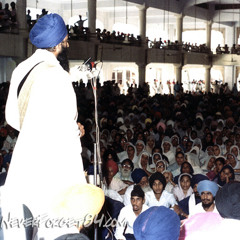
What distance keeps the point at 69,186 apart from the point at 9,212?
309 millimetres

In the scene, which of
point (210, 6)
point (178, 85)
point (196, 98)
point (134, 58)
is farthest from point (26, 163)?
point (210, 6)

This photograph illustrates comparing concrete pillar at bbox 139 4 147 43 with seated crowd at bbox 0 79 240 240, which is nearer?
seated crowd at bbox 0 79 240 240

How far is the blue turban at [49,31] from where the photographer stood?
2.64 m

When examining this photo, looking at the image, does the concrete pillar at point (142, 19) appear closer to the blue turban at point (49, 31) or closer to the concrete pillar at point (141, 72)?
the concrete pillar at point (141, 72)

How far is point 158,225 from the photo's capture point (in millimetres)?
2631

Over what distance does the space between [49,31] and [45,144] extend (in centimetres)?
56

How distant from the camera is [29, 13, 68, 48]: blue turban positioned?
2.64 m

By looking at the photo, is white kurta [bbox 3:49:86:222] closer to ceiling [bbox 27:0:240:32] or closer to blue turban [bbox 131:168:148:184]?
blue turban [bbox 131:168:148:184]

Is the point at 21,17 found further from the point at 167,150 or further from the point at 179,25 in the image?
the point at 179,25

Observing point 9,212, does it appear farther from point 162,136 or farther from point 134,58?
point 134,58

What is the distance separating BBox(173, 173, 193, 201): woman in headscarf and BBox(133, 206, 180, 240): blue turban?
4.23 meters

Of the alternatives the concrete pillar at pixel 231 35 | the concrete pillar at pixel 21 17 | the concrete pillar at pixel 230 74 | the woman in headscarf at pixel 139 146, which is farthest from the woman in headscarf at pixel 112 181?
the concrete pillar at pixel 231 35

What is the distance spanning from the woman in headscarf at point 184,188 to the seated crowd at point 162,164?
0.01m

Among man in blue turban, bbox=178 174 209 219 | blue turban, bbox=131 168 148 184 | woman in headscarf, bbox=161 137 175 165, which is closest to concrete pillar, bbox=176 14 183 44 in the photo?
woman in headscarf, bbox=161 137 175 165
